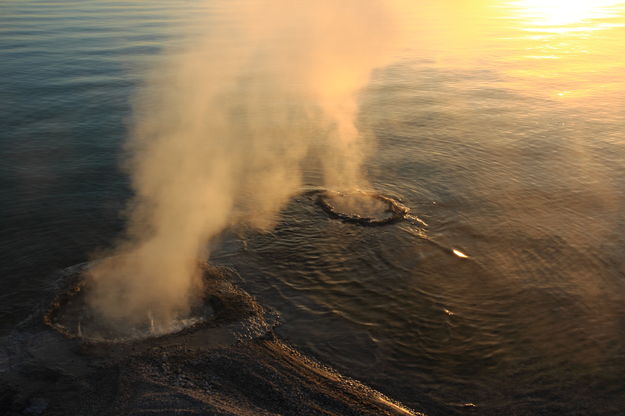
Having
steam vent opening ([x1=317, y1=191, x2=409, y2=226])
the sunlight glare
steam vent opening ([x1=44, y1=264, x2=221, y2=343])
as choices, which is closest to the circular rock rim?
steam vent opening ([x1=44, y1=264, x2=221, y2=343])

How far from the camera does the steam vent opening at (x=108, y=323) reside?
8.43 metres

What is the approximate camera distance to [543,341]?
8.90 metres

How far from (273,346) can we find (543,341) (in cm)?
487

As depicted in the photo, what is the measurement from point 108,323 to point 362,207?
7.01 metres

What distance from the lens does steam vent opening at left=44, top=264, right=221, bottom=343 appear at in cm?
843

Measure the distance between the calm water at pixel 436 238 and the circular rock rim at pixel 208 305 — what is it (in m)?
0.49

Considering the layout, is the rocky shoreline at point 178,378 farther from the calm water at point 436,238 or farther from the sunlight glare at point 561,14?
the sunlight glare at point 561,14

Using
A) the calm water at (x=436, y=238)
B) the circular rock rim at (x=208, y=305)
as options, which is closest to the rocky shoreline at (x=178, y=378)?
the circular rock rim at (x=208, y=305)

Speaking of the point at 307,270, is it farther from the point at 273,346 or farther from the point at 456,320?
the point at 456,320

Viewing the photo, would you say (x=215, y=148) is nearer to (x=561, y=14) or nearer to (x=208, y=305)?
(x=208, y=305)

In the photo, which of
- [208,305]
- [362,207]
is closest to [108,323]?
[208,305]

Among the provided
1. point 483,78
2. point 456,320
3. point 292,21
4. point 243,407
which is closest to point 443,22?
point 292,21

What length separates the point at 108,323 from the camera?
342 inches

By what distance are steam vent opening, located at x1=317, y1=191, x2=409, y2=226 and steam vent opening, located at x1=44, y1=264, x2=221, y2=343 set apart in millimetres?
4571
